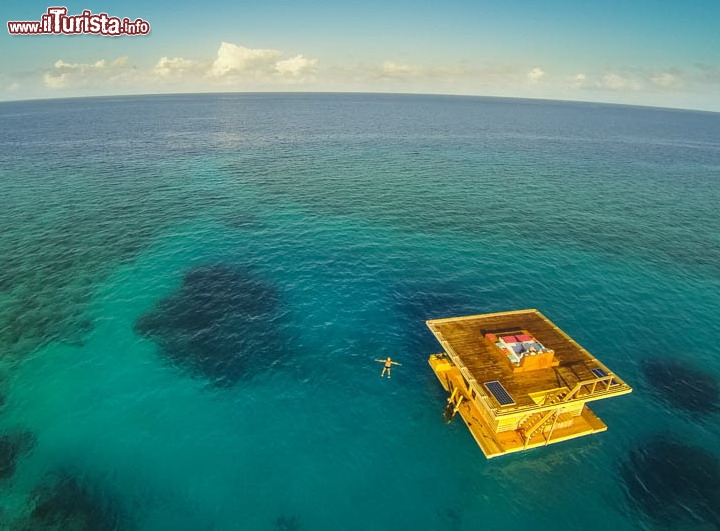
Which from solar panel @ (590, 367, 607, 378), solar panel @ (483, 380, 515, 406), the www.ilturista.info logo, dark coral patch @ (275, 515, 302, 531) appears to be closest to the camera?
dark coral patch @ (275, 515, 302, 531)

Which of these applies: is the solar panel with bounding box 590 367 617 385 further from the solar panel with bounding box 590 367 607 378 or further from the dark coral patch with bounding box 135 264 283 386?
the dark coral patch with bounding box 135 264 283 386

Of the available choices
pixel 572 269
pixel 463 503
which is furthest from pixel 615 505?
pixel 572 269

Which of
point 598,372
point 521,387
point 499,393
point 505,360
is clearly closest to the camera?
point 499,393

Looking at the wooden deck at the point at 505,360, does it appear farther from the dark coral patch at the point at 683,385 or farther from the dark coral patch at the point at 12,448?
the dark coral patch at the point at 12,448

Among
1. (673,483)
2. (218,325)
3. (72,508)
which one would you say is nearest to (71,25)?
(218,325)

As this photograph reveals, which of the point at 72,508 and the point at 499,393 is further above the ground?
the point at 499,393

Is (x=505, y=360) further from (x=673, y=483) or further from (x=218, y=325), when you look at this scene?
(x=218, y=325)

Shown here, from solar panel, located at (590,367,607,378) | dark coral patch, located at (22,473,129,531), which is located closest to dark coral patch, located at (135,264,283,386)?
dark coral patch, located at (22,473,129,531)
